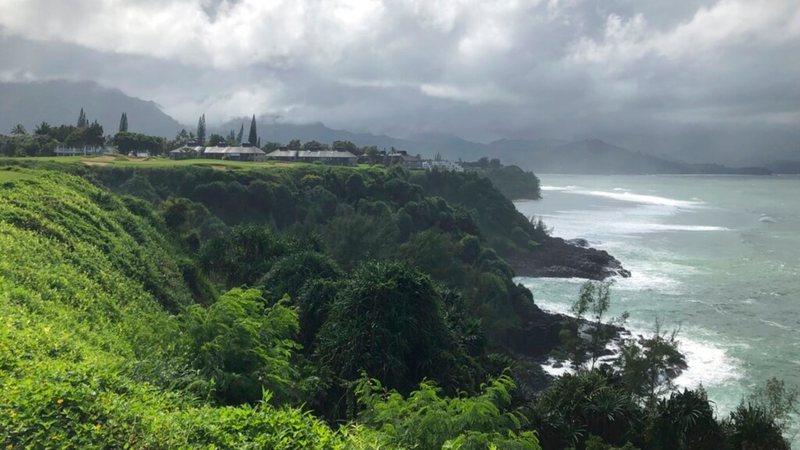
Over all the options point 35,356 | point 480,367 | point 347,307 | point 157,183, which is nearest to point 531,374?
point 480,367

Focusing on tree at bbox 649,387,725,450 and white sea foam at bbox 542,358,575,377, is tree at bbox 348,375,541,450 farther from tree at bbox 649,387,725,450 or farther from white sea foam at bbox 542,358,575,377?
white sea foam at bbox 542,358,575,377

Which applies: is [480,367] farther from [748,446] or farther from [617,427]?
[748,446]

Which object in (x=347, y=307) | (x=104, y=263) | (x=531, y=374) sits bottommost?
(x=531, y=374)

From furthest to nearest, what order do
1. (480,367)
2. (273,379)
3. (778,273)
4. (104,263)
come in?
(778,273) → (480,367) → (104,263) → (273,379)

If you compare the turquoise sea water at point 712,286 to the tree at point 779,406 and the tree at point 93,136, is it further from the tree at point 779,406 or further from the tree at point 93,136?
the tree at point 93,136

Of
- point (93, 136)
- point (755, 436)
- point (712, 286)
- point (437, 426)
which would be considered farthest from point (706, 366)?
point (93, 136)

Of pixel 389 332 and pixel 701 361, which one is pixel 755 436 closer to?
pixel 389 332
